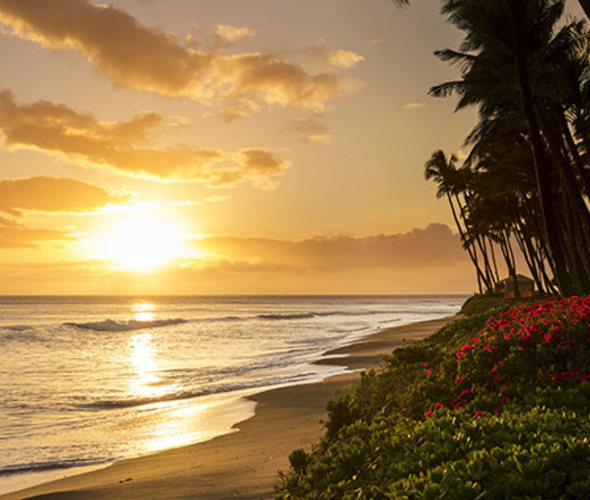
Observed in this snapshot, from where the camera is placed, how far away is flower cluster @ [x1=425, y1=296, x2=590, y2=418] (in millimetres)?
5848

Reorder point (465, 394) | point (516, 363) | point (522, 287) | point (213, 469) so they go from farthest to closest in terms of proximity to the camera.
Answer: point (522, 287) < point (213, 469) < point (516, 363) < point (465, 394)

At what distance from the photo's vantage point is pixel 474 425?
4.20 metres

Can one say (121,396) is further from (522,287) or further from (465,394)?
(522,287)

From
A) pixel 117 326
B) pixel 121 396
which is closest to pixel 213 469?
pixel 121 396

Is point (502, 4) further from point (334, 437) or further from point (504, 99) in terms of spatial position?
point (334, 437)

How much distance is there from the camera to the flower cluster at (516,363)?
5.85 metres

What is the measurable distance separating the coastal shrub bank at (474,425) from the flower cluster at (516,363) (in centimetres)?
1

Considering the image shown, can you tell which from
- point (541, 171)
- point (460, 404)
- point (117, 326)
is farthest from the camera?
point (117, 326)

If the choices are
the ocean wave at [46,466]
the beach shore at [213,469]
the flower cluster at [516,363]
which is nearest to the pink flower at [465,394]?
the flower cluster at [516,363]

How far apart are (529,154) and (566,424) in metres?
24.2

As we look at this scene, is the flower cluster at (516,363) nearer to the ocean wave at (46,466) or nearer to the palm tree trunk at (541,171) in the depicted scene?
the ocean wave at (46,466)

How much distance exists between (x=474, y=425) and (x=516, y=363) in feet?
8.48

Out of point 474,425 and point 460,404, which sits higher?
point 474,425

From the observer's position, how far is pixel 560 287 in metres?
16.1
